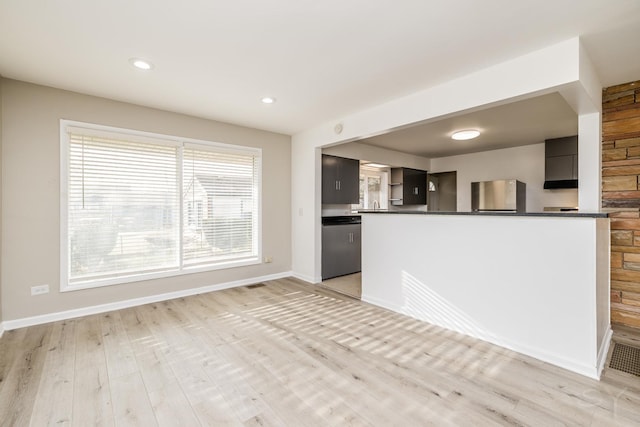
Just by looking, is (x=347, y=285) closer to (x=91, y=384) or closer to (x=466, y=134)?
(x=466, y=134)

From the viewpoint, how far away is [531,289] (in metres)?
2.40

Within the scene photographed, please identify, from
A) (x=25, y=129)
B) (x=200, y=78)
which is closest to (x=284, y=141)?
(x=200, y=78)

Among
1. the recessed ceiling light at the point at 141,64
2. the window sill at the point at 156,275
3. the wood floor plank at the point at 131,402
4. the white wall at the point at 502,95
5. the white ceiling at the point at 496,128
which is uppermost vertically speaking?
the recessed ceiling light at the point at 141,64

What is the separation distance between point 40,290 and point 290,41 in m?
3.56

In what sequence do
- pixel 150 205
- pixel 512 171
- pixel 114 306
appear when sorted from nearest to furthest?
1. pixel 114 306
2. pixel 150 205
3. pixel 512 171

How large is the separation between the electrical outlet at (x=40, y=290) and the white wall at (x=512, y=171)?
286 inches

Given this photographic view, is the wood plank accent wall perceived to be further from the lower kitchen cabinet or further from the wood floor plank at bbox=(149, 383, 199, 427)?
the wood floor plank at bbox=(149, 383, 199, 427)

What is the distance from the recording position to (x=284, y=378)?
6.83ft

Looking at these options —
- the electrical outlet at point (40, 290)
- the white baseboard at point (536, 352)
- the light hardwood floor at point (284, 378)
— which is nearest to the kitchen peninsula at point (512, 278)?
the white baseboard at point (536, 352)

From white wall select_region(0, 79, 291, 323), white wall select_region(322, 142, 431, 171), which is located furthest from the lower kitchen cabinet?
white wall select_region(0, 79, 291, 323)

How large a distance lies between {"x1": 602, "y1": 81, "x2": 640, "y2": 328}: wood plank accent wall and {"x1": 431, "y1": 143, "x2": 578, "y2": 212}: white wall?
248cm

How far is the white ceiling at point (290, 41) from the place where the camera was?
1909 mm

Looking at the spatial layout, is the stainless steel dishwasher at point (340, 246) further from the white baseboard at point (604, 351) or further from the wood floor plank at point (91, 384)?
the white baseboard at point (604, 351)

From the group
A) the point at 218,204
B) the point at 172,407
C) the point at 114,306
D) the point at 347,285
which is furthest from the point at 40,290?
the point at 347,285
